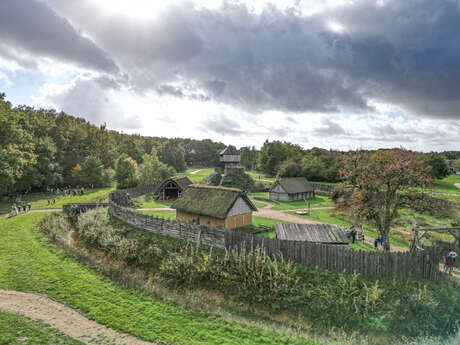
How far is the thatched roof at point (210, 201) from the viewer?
22188 mm

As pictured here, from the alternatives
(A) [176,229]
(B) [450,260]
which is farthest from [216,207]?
(B) [450,260]

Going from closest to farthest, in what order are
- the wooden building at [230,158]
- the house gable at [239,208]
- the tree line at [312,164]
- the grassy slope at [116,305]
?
the grassy slope at [116,305] → the house gable at [239,208] → the wooden building at [230,158] → the tree line at [312,164]

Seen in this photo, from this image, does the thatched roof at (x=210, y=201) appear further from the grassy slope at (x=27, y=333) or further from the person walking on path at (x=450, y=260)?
the person walking on path at (x=450, y=260)

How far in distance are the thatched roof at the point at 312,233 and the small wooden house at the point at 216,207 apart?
15.5 feet

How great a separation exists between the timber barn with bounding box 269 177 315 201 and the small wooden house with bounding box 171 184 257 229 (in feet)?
64.0

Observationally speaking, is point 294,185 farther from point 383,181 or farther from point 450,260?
point 450,260

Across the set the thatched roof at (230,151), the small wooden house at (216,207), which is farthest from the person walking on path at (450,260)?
the thatched roof at (230,151)

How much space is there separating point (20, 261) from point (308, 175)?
64027 mm

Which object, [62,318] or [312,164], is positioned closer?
[62,318]

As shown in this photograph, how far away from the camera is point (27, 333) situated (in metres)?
8.57

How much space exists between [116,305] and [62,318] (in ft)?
6.80

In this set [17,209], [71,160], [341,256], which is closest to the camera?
[341,256]

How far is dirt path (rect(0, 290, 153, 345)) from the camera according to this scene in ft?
29.0

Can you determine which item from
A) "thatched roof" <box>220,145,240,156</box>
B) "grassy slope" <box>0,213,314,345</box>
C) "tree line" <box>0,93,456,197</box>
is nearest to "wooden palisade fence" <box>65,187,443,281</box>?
"grassy slope" <box>0,213,314,345</box>
